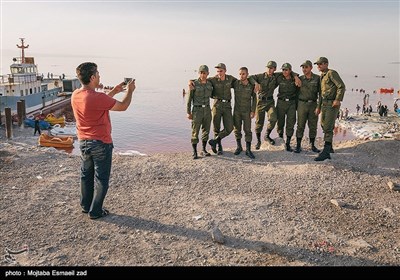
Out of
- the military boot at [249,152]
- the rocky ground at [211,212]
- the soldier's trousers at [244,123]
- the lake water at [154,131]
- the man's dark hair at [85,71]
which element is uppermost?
the man's dark hair at [85,71]

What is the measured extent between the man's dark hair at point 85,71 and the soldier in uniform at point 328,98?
18.5ft

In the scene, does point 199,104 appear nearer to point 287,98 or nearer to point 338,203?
point 287,98

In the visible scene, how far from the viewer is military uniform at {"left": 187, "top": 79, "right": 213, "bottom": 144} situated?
8.45 m

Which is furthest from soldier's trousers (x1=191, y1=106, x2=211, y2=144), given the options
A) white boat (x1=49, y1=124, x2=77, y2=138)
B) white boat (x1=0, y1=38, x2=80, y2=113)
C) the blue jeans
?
white boat (x1=0, y1=38, x2=80, y2=113)

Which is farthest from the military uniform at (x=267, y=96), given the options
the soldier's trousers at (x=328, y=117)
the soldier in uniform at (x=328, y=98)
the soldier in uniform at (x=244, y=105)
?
the soldier's trousers at (x=328, y=117)

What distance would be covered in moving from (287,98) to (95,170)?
19.2 ft

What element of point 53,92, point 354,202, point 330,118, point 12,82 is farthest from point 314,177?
point 53,92

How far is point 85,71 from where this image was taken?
187 inches

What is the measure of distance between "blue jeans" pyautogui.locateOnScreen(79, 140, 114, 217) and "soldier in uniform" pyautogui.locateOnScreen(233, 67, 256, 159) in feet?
14.8

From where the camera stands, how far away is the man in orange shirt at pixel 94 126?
4742mm

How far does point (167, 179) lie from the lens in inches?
289

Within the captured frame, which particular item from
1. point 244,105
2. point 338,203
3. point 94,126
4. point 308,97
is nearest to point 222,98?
point 244,105

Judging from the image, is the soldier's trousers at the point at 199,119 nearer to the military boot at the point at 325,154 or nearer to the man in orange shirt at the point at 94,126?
the military boot at the point at 325,154

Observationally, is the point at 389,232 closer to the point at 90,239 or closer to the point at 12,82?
the point at 90,239
